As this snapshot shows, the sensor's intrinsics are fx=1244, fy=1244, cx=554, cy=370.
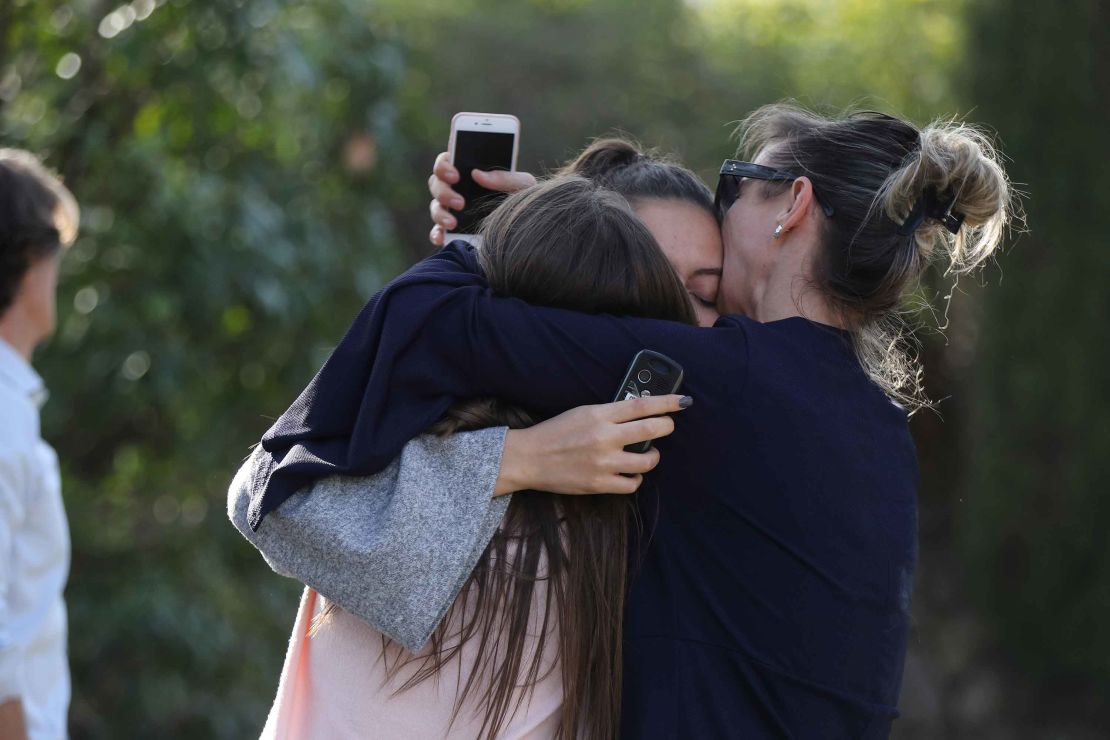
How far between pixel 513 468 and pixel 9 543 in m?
1.34

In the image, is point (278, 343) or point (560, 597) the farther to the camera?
point (278, 343)

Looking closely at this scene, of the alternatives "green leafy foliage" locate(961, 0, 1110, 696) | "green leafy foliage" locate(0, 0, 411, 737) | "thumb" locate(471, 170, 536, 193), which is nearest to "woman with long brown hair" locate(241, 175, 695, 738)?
"thumb" locate(471, 170, 536, 193)

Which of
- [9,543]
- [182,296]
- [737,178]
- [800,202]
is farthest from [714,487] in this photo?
[182,296]

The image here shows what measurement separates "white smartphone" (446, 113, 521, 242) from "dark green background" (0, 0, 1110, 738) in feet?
2.14

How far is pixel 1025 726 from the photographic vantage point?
5434 mm

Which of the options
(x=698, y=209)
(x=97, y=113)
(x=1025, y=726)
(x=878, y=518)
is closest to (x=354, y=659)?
(x=878, y=518)

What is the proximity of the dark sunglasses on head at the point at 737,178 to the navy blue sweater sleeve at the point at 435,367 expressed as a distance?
0.41 m

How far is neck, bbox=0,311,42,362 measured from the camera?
2.69 meters

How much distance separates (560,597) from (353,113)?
3.22 m

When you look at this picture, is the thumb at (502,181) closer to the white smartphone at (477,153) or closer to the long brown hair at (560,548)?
the white smartphone at (477,153)

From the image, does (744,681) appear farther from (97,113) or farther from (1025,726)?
(1025,726)

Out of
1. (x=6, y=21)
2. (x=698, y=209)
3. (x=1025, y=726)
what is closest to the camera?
(x=698, y=209)

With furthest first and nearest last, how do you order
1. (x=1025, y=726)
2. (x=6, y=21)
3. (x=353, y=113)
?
(x=1025, y=726) < (x=353, y=113) < (x=6, y=21)

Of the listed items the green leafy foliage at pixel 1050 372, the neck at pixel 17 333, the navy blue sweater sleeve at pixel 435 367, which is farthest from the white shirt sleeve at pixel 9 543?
the green leafy foliage at pixel 1050 372
